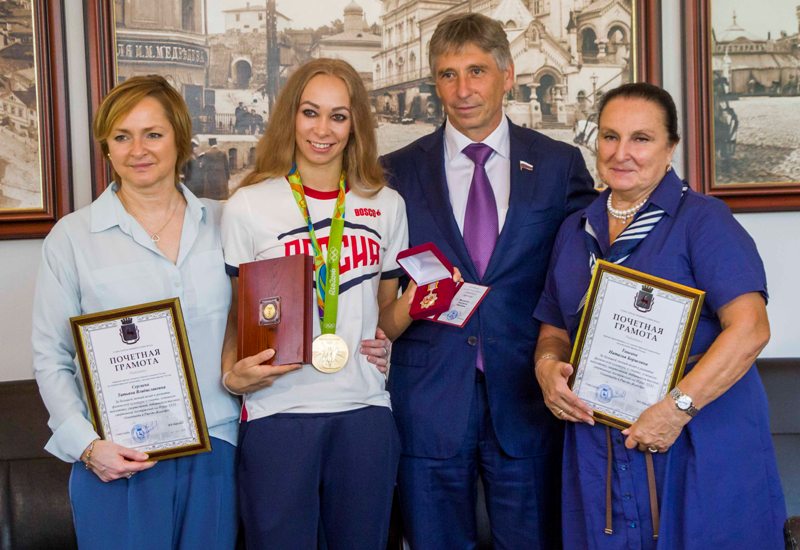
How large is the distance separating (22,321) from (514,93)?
205 cm

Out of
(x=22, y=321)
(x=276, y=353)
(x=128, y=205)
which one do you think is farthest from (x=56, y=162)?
(x=276, y=353)

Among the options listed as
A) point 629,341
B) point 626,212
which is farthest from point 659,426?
point 626,212

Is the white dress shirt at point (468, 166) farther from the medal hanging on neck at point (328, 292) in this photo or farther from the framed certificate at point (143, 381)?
the framed certificate at point (143, 381)

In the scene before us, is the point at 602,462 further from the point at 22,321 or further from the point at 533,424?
the point at 22,321

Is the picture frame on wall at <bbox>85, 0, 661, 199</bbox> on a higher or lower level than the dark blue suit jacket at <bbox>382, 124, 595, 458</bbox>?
higher

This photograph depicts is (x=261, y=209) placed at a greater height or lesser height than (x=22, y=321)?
greater

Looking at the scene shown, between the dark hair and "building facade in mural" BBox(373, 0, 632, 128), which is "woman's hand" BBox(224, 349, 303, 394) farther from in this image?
"building facade in mural" BBox(373, 0, 632, 128)

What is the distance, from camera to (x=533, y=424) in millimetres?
2627

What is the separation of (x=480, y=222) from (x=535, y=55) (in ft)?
3.54

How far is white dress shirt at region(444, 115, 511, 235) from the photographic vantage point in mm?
2729

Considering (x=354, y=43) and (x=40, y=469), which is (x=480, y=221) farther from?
(x=40, y=469)

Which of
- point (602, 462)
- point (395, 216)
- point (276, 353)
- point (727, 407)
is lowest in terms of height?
point (602, 462)

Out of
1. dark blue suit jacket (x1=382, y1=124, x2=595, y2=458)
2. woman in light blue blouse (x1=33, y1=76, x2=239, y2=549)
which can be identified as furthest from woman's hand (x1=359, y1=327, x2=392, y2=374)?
woman in light blue blouse (x1=33, y1=76, x2=239, y2=549)

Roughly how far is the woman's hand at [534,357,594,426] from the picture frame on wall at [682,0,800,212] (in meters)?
1.43
